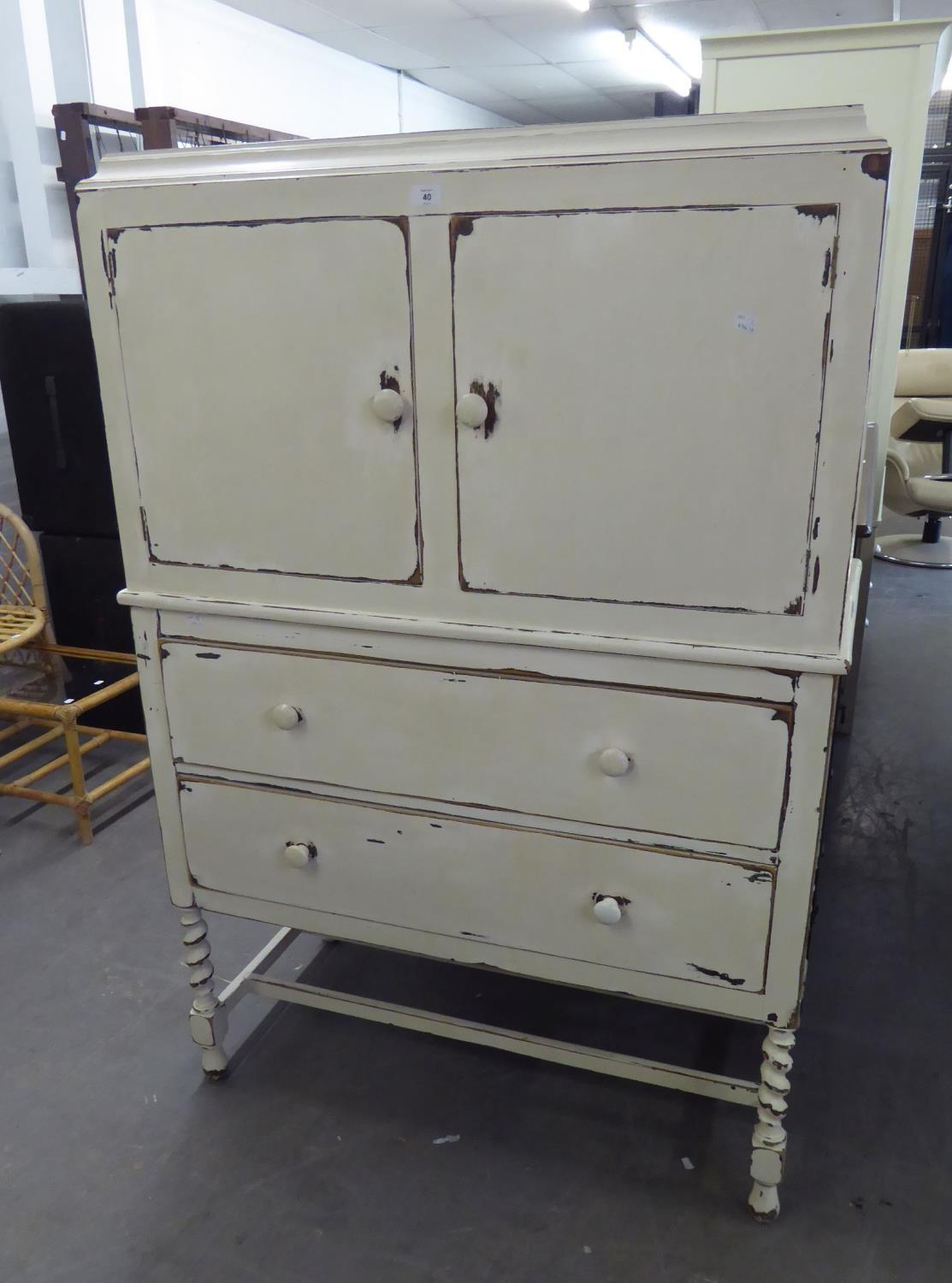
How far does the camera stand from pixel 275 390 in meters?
1.28

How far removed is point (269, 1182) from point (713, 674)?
1.04 meters

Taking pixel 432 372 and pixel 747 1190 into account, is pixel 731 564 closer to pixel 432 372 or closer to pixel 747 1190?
pixel 432 372

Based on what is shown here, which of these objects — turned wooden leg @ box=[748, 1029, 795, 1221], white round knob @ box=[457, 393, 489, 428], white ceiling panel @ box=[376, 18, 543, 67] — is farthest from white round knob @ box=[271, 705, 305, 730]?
white ceiling panel @ box=[376, 18, 543, 67]

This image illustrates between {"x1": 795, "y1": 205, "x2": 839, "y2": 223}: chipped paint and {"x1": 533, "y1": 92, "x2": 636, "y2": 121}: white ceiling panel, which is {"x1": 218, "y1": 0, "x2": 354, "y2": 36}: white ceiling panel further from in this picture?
{"x1": 795, "y1": 205, "x2": 839, "y2": 223}: chipped paint

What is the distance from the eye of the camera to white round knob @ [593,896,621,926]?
133 cm

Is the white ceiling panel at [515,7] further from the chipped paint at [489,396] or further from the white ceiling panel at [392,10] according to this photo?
the chipped paint at [489,396]

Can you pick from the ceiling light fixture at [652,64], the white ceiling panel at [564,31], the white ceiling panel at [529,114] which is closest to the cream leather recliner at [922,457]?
the white ceiling panel at [564,31]

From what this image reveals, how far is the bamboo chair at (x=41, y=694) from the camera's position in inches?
96.2

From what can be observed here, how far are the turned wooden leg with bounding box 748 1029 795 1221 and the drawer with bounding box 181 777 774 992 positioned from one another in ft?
0.35

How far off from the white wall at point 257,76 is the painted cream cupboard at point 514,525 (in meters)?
3.78

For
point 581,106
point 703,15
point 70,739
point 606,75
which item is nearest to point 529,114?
point 581,106

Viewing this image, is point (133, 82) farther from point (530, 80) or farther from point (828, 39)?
point (530, 80)

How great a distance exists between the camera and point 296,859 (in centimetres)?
149

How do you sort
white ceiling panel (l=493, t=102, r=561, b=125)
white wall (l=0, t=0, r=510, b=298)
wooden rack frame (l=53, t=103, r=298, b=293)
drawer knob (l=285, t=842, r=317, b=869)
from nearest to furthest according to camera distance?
drawer knob (l=285, t=842, r=317, b=869) → wooden rack frame (l=53, t=103, r=298, b=293) → white wall (l=0, t=0, r=510, b=298) → white ceiling panel (l=493, t=102, r=561, b=125)
